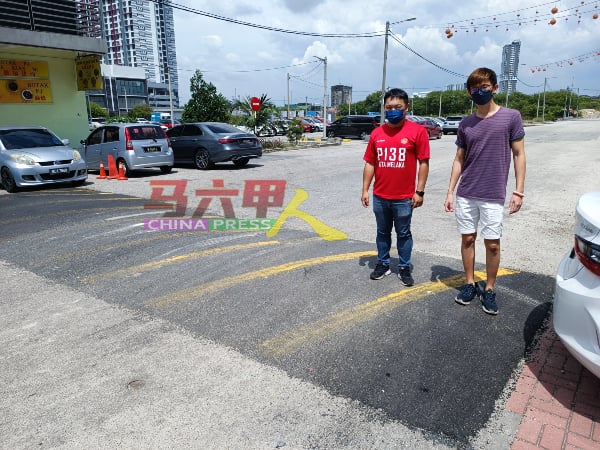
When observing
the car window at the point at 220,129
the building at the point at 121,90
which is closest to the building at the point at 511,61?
the car window at the point at 220,129

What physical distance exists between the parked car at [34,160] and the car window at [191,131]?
4.19m

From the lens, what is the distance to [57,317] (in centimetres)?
399

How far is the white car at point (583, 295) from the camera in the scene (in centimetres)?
241

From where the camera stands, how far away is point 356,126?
32375 millimetres

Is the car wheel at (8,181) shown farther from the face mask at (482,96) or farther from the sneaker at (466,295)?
the face mask at (482,96)

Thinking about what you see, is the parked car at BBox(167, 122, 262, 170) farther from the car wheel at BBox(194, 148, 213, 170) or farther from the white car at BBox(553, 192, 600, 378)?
the white car at BBox(553, 192, 600, 378)

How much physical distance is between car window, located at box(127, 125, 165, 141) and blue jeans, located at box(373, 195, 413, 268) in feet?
33.5

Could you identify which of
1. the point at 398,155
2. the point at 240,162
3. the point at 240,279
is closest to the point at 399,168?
the point at 398,155

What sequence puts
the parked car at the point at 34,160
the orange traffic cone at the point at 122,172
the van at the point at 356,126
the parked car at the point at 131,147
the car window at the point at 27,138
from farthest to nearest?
1. the van at the point at 356,126
2. the parked car at the point at 131,147
3. the orange traffic cone at the point at 122,172
4. the car window at the point at 27,138
5. the parked car at the point at 34,160

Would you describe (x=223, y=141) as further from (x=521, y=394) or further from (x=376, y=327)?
(x=521, y=394)

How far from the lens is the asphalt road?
8.54ft

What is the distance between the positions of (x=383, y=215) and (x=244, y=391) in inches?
91.7

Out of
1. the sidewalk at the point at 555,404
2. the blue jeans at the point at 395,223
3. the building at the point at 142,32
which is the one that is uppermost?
the building at the point at 142,32

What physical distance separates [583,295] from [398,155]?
2175 millimetres
